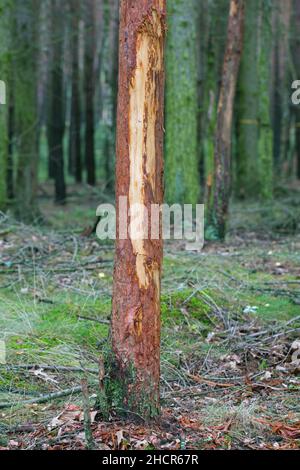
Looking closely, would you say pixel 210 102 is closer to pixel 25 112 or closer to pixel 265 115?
pixel 265 115

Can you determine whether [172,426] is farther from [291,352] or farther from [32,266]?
[32,266]

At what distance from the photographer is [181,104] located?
12289mm

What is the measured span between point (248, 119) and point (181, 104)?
7591mm

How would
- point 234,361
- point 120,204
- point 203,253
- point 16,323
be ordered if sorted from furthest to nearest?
point 203,253 < point 16,323 < point 234,361 < point 120,204

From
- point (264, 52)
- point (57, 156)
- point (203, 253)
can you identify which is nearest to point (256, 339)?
point (203, 253)

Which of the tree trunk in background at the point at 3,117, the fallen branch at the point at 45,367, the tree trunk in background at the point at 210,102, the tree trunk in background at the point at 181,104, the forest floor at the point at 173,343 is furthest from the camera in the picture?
the tree trunk in background at the point at 3,117

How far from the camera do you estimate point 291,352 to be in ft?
22.0

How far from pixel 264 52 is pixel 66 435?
1161 cm

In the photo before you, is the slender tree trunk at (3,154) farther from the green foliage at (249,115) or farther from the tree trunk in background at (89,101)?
the tree trunk in background at (89,101)

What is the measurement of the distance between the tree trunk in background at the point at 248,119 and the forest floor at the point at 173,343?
8.63 meters

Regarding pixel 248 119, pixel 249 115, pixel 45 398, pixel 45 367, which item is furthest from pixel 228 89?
pixel 249 115

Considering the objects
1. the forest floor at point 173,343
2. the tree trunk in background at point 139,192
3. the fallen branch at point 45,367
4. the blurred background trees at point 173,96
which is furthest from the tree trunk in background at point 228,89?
the tree trunk in background at point 139,192

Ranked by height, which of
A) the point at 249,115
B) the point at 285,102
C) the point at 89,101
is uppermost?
the point at 89,101

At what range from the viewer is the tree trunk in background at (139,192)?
4.83 m
